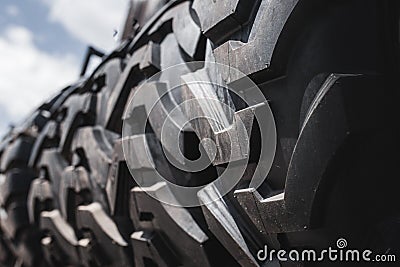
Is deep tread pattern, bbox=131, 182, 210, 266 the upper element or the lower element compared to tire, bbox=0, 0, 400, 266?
lower

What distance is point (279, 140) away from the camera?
64 cm

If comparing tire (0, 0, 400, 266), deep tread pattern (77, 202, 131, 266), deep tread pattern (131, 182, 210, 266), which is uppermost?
tire (0, 0, 400, 266)

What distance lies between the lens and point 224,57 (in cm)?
71

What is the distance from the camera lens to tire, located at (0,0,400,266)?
22.5 inches

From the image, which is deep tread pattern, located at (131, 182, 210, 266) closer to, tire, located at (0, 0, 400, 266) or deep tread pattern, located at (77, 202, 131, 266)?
tire, located at (0, 0, 400, 266)

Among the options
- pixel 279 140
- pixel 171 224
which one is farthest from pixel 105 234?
pixel 279 140

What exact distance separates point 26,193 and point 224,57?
3.88 feet

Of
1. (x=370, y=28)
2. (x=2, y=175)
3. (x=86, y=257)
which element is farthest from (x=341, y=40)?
(x=2, y=175)

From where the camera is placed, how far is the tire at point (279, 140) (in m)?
0.57

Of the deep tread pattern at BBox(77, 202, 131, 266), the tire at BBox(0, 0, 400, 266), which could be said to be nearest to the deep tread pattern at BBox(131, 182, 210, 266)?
the tire at BBox(0, 0, 400, 266)

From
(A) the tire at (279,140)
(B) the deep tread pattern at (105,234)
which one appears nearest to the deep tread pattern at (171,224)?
(A) the tire at (279,140)

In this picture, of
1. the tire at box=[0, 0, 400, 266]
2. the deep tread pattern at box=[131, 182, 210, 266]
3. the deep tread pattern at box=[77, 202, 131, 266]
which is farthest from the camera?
the deep tread pattern at box=[77, 202, 131, 266]

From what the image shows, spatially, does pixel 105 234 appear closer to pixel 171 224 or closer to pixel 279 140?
pixel 171 224

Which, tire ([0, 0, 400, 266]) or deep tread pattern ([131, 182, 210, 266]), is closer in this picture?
tire ([0, 0, 400, 266])
